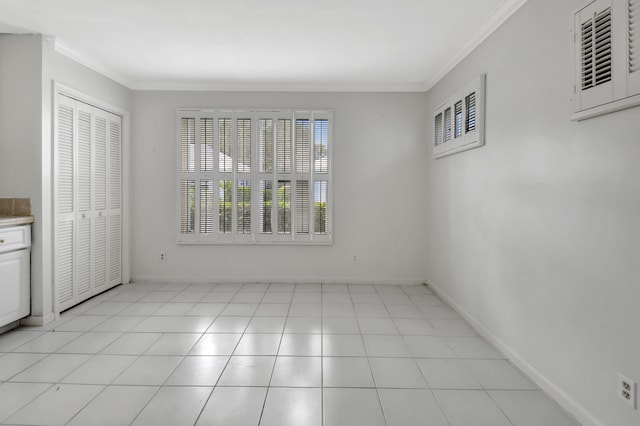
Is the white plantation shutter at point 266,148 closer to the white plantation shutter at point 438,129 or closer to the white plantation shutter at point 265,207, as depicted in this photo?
the white plantation shutter at point 265,207

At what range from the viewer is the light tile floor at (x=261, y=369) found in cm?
201

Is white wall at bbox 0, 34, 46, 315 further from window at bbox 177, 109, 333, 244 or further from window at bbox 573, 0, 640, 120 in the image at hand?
window at bbox 573, 0, 640, 120

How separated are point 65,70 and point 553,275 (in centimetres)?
443

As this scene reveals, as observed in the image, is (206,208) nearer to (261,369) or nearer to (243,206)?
(243,206)

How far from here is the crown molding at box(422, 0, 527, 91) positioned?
2679mm

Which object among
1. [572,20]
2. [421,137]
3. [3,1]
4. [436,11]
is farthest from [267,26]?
[421,137]

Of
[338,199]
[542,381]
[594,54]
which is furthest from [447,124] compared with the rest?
[542,381]

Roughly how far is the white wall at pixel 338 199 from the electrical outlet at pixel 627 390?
317 cm

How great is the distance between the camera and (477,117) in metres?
3.19

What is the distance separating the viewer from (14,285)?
3.11 m

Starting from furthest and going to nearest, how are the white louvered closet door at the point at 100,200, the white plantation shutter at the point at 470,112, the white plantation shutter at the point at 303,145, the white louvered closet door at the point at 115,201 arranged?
the white plantation shutter at the point at 303,145
the white louvered closet door at the point at 115,201
the white louvered closet door at the point at 100,200
the white plantation shutter at the point at 470,112

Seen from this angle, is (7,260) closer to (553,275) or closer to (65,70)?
(65,70)

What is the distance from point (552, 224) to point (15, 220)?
13.1 feet

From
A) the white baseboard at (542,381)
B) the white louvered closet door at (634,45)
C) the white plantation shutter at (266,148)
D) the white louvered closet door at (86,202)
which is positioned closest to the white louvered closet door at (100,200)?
the white louvered closet door at (86,202)
